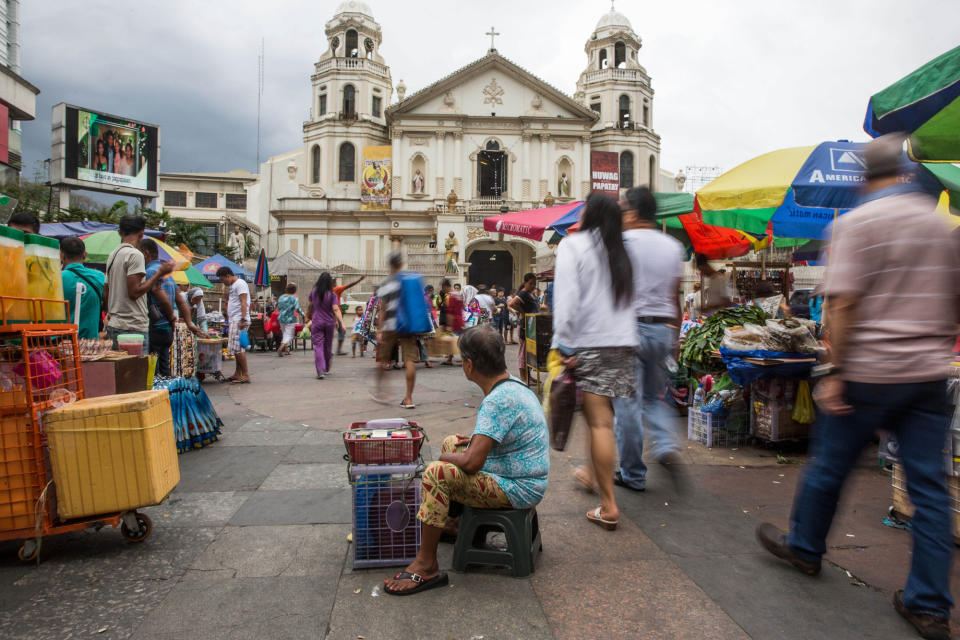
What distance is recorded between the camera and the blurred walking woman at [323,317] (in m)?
8.24

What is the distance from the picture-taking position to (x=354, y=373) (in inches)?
383

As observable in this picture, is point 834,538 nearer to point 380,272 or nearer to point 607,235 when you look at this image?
point 607,235

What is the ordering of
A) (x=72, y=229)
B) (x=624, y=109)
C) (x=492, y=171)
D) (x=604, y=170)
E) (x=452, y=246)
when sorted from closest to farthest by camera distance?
(x=72, y=229) < (x=452, y=246) < (x=604, y=170) < (x=492, y=171) < (x=624, y=109)

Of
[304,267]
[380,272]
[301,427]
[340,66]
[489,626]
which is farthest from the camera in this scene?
[340,66]

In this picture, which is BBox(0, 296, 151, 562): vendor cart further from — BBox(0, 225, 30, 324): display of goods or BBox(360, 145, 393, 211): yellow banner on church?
BBox(360, 145, 393, 211): yellow banner on church

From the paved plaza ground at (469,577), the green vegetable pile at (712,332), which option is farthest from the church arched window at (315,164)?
the paved plaza ground at (469,577)

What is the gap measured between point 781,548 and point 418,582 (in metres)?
1.60

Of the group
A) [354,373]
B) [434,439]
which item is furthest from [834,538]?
[354,373]

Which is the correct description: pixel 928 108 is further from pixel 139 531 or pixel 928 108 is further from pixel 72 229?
pixel 72 229

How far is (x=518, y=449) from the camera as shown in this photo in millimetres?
2475

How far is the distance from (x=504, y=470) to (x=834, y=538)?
6.08 feet

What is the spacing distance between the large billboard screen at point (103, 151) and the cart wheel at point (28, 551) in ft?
68.4

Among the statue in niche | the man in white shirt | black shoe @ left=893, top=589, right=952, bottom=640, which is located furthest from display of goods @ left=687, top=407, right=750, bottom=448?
the statue in niche

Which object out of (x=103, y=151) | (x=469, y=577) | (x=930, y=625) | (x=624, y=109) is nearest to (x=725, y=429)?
(x=930, y=625)
